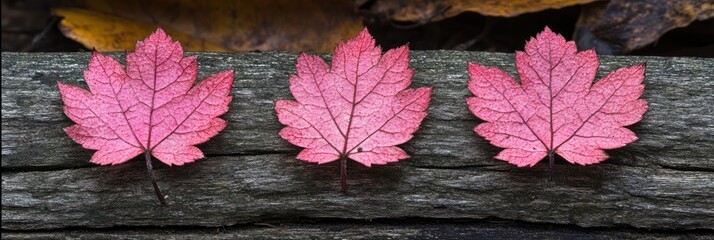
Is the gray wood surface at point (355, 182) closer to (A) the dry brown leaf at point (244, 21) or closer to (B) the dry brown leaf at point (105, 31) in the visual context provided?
(B) the dry brown leaf at point (105, 31)

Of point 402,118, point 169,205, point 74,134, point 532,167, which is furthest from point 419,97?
point 74,134

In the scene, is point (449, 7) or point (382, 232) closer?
point (382, 232)

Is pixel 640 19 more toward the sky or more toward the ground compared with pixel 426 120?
more toward the sky

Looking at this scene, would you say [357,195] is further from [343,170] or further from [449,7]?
[449,7]

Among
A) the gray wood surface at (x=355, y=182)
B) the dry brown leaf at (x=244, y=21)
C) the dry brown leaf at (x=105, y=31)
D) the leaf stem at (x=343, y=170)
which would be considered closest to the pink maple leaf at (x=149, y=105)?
the gray wood surface at (x=355, y=182)

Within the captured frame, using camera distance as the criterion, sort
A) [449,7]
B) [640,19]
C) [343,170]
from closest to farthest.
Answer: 1. [343,170]
2. [640,19]
3. [449,7]

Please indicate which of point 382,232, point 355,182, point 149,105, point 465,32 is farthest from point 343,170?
point 465,32
